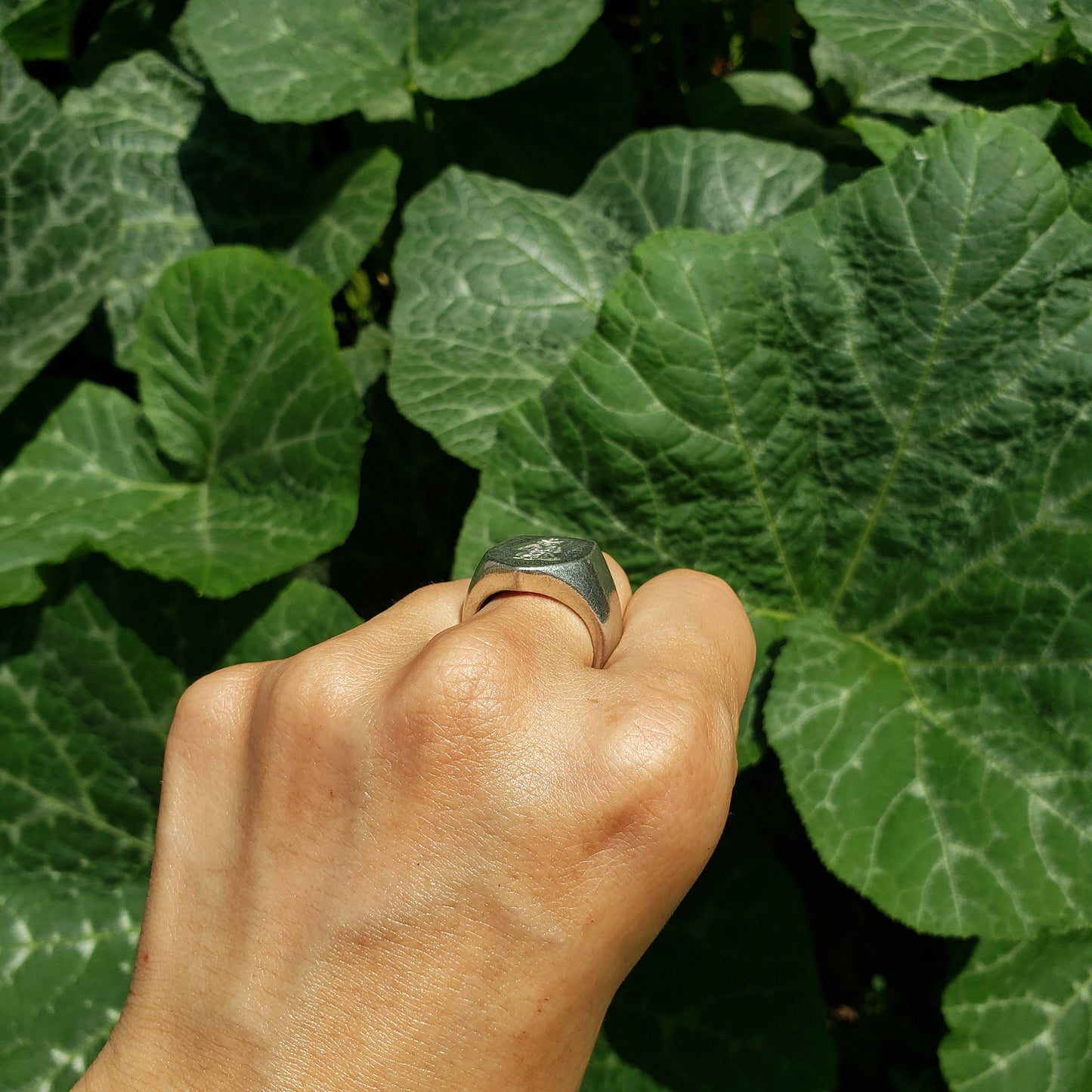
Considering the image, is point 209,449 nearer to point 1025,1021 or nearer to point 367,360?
point 367,360

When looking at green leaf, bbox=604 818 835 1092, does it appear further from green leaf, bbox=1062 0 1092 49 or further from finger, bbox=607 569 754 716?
green leaf, bbox=1062 0 1092 49

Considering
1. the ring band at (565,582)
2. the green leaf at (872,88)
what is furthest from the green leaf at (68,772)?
the green leaf at (872,88)

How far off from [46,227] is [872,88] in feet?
6.32

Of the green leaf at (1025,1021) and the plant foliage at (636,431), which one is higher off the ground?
the plant foliage at (636,431)

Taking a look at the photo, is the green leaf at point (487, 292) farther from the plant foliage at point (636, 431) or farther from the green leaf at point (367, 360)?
the green leaf at point (367, 360)

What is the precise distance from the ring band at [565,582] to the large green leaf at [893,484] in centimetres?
45

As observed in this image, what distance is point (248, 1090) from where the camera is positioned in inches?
35.5

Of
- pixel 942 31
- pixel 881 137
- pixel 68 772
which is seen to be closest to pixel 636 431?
pixel 881 137

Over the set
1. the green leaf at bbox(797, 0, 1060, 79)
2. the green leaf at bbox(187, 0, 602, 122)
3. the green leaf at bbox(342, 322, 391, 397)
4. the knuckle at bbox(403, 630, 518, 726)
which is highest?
the green leaf at bbox(187, 0, 602, 122)

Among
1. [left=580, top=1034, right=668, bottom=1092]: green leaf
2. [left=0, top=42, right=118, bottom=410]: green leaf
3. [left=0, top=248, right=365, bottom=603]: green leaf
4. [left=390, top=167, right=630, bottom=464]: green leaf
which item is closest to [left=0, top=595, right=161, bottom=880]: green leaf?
[left=0, top=248, right=365, bottom=603]: green leaf

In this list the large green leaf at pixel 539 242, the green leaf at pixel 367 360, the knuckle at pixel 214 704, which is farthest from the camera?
the green leaf at pixel 367 360

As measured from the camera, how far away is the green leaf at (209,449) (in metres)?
1.82

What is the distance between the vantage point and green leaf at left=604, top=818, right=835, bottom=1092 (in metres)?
1.61

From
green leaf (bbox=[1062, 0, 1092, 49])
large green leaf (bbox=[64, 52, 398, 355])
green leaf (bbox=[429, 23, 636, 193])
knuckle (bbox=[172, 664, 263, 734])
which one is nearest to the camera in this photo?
knuckle (bbox=[172, 664, 263, 734])
